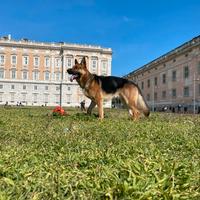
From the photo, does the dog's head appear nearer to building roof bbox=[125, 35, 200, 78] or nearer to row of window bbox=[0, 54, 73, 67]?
building roof bbox=[125, 35, 200, 78]

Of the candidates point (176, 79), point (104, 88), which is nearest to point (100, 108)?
point (104, 88)

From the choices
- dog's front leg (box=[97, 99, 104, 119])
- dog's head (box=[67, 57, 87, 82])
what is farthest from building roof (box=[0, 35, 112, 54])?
dog's front leg (box=[97, 99, 104, 119])

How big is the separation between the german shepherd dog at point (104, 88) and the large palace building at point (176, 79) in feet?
143

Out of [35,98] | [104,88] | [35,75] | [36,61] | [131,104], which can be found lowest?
[131,104]

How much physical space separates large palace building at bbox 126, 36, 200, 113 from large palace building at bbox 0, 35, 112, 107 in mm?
27264

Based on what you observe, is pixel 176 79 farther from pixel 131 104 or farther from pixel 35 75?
pixel 131 104

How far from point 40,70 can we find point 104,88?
99.4m

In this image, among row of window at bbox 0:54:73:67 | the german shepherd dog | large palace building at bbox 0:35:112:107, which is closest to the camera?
the german shepherd dog

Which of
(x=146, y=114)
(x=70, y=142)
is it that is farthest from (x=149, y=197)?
(x=146, y=114)

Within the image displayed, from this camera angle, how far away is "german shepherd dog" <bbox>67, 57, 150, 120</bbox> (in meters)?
9.14

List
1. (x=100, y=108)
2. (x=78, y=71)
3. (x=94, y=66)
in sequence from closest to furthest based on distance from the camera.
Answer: (x=100, y=108) < (x=78, y=71) < (x=94, y=66)

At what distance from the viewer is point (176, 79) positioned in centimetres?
6588

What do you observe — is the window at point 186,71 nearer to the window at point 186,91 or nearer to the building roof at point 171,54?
the window at point 186,91

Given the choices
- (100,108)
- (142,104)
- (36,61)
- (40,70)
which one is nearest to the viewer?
(100,108)
